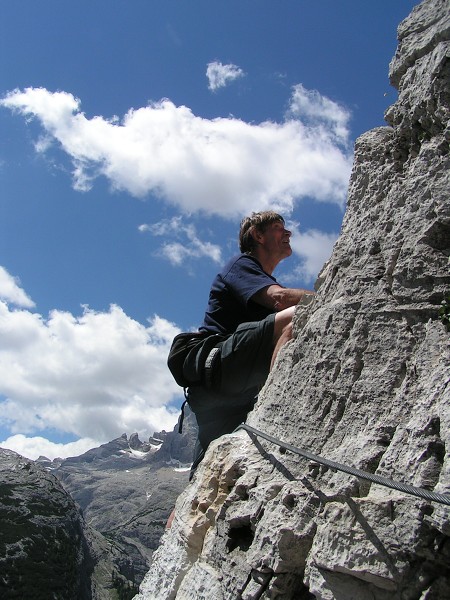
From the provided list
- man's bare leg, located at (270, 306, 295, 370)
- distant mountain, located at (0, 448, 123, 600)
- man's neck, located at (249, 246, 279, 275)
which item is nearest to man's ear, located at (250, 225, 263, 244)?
man's neck, located at (249, 246, 279, 275)

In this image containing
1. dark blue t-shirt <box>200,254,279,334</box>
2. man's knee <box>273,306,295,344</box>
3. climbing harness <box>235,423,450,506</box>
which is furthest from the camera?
dark blue t-shirt <box>200,254,279,334</box>

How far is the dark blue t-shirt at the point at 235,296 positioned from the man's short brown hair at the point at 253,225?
0.65 m

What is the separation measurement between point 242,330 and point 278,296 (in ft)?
2.18

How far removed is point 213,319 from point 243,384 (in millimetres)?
1100

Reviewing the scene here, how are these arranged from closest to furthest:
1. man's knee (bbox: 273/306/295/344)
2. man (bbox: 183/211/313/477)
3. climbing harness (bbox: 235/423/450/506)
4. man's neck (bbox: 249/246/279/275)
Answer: climbing harness (bbox: 235/423/450/506)
man's knee (bbox: 273/306/295/344)
man (bbox: 183/211/313/477)
man's neck (bbox: 249/246/279/275)

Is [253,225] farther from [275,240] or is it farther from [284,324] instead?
[284,324]

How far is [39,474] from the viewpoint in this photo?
170 m

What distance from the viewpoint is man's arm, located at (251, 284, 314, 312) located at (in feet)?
23.6

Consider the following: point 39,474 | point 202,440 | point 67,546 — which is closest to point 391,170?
point 202,440

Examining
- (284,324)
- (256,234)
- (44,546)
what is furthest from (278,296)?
(44,546)

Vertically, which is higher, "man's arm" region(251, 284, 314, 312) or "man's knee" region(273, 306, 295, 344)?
"man's arm" region(251, 284, 314, 312)

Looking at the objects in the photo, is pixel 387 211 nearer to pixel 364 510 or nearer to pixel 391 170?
pixel 391 170

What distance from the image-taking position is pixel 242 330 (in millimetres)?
7156

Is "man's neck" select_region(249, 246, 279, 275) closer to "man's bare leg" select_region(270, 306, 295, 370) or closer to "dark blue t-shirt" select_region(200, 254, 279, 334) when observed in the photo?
"dark blue t-shirt" select_region(200, 254, 279, 334)
